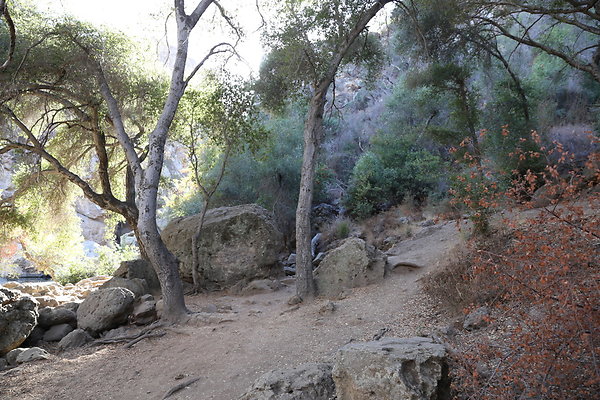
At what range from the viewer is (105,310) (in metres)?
8.16

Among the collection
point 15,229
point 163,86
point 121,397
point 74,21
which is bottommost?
point 121,397

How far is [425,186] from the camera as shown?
60.1ft

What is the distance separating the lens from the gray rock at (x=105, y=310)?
8.08m

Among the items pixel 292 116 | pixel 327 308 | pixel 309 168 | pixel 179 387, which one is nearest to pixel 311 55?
pixel 309 168

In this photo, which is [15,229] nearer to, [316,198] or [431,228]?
[316,198]

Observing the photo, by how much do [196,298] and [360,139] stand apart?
53.3 feet

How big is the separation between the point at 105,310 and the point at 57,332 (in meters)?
0.97

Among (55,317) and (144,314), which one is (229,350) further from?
(55,317)

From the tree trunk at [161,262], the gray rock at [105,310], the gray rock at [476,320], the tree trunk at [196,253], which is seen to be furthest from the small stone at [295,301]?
the gray rock at [476,320]

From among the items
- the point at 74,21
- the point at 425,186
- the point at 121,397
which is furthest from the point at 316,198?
the point at 121,397

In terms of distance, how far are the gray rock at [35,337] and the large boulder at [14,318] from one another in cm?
43

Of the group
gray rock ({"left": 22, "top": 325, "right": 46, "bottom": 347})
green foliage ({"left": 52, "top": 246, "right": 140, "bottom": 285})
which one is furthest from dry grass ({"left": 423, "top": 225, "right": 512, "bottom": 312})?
green foliage ({"left": 52, "top": 246, "right": 140, "bottom": 285})

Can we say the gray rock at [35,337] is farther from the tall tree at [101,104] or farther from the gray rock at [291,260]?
the gray rock at [291,260]

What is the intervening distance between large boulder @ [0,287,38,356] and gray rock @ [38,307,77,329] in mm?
687
